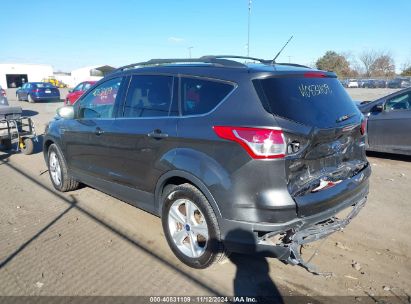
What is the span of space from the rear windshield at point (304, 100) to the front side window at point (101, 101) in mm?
2056

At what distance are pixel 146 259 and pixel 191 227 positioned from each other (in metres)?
0.65

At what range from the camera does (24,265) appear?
3516 millimetres

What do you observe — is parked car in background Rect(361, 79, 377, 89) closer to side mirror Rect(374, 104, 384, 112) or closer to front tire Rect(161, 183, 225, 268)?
side mirror Rect(374, 104, 384, 112)

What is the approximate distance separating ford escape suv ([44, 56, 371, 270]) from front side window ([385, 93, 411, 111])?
4088 millimetres

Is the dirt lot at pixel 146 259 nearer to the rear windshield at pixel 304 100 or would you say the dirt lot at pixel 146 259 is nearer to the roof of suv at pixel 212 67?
the rear windshield at pixel 304 100

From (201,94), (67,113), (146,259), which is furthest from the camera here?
(67,113)

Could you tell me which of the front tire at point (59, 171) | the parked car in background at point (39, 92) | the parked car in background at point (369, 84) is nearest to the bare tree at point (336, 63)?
the parked car in background at point (369, 84)

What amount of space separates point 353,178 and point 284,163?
1027 millimetres

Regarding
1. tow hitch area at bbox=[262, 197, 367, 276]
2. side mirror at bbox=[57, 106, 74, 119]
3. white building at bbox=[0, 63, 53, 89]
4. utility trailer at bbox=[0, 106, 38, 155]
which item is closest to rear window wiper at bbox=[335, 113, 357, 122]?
tow hitch area at bbox=[262, 197, 367, 276]

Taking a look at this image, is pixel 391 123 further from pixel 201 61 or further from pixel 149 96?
pixel 149 96

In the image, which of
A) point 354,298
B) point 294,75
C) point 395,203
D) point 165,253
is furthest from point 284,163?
point 395,203

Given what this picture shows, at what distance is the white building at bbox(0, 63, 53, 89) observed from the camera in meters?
71.3

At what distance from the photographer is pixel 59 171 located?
556 cm

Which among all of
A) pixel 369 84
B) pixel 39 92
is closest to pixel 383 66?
pixel 369 84
